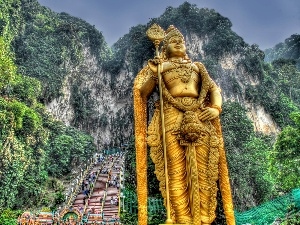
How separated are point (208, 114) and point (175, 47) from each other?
0.74m

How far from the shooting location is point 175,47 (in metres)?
3.47

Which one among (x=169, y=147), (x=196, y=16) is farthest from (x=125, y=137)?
(x=169, y=147)

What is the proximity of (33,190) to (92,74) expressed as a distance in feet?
55.2

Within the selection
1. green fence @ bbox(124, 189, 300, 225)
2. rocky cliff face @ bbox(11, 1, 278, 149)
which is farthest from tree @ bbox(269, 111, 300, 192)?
rocky cliff face @ bbox(11, 1, 278, 149)

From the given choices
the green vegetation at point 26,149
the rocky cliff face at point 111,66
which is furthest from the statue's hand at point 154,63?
the rocky cliff face at point 111,66

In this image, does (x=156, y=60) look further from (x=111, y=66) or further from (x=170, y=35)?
(x=111, y=66)

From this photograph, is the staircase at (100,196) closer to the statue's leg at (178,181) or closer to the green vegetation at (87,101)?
the green vegetation at (87,101)

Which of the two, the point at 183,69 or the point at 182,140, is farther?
the point at 183,69

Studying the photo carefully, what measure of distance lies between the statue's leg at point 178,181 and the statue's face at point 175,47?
32.4 inches

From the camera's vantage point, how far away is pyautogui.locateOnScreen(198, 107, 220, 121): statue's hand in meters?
3.18

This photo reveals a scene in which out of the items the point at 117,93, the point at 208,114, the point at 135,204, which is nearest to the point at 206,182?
the point at 208,114

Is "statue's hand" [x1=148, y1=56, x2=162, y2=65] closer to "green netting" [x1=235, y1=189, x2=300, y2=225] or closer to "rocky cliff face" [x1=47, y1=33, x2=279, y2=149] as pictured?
"green netting" [x1=235, y1=189, x2=300, y2=225]

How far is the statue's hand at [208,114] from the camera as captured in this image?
318cm

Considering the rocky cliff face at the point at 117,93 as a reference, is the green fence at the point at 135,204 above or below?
below
